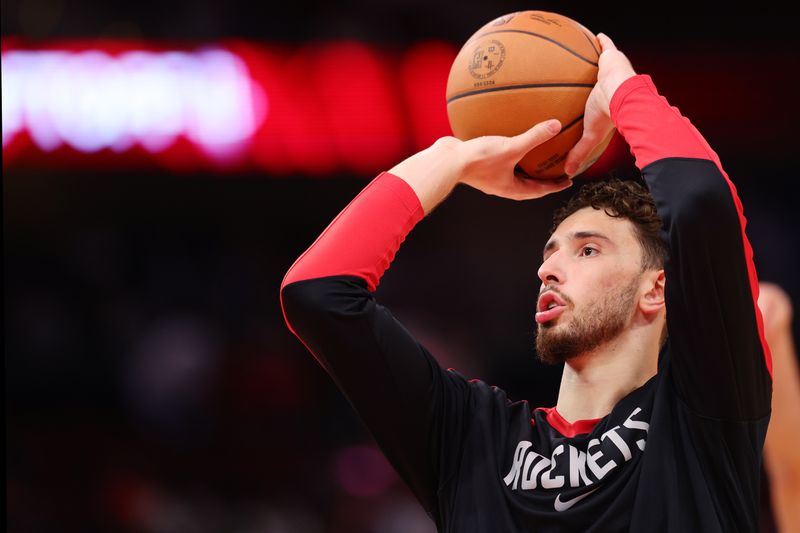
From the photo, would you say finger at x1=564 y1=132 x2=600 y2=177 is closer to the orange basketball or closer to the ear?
the orange basketball

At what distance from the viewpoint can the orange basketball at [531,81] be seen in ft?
8.16

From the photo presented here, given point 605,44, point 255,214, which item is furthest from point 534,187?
point 255,214

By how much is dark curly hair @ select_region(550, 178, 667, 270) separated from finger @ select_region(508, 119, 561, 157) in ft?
0.85

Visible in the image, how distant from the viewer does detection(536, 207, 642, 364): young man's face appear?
96.0 inches

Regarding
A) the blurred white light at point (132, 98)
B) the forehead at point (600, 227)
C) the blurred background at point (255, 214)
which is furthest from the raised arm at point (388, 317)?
the blurred white light at point (132, 98)

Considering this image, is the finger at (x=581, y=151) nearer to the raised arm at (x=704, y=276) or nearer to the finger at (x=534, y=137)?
the finger at (x=534, y=137)

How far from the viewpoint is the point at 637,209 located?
8.45ft

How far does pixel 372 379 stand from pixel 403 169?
0.55 m

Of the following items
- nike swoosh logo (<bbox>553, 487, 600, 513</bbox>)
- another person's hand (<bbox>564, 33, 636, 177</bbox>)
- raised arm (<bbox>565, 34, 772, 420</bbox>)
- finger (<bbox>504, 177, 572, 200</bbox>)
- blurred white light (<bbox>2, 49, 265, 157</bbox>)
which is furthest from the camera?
blurred white light (<bbox>2, 49, 265, 157</bbox>)

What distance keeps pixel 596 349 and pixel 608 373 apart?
65mm

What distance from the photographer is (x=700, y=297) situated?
6.80 ft

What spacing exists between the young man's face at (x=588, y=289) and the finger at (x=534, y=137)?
0.84ft

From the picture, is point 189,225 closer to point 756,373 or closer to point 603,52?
point 603,52

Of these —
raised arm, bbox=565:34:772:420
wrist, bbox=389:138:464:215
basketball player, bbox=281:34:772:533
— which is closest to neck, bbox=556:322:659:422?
basketball player, bbox=281:34:772:533
